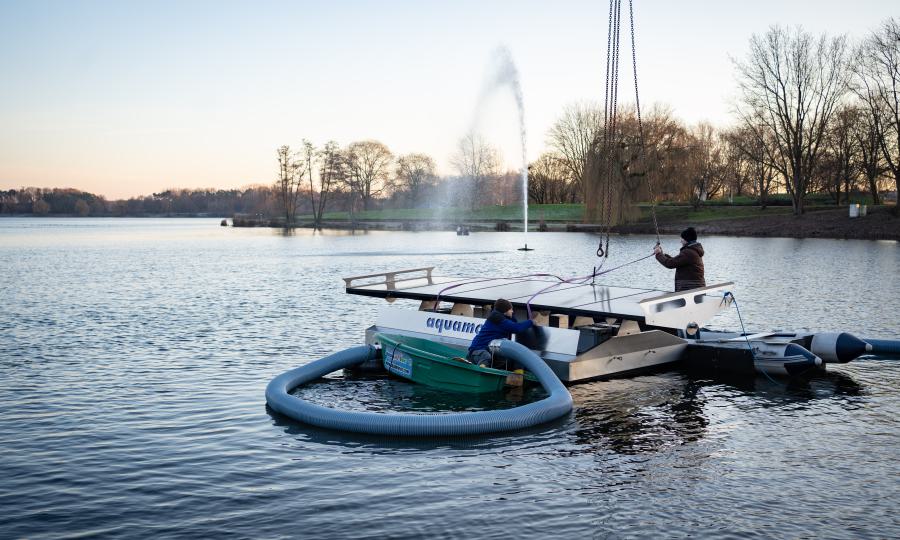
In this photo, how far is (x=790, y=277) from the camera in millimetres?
43156

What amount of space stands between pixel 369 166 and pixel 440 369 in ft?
477

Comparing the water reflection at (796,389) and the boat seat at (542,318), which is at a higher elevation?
the boat seat at (542,318)

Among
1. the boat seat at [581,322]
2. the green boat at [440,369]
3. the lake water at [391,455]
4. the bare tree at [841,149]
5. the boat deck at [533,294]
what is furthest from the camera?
the bare tree at [841,149]

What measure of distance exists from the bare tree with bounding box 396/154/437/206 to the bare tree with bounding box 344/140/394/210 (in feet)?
8.64

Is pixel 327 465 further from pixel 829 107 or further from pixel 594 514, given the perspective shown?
pixel 829 107

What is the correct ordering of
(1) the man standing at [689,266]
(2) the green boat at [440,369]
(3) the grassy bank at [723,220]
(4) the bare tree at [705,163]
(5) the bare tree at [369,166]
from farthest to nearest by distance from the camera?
(5) the bare tree at [369,166]
(4) the bare tree at [705,163]
(3) the grassy bank at [723,220]
(1) the man standing at [689,266]
(2) the green boat at [440,369]

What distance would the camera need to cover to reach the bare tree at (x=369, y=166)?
514ft

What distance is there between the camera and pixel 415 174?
160 meters

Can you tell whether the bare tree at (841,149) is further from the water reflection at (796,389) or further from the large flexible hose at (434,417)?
the large flexible hose at (434,417)

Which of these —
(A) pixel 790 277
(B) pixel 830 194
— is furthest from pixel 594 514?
(B) pixel 830 194

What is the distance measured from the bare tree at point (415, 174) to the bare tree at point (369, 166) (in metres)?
2.63

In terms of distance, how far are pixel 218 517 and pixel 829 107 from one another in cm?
Answer: 9394

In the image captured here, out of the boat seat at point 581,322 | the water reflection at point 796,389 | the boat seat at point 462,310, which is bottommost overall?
the water reflection at point 796,389

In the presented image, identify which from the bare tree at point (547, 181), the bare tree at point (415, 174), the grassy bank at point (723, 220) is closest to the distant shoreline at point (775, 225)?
the grassy bank at point (723, 220)
